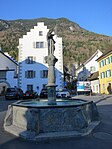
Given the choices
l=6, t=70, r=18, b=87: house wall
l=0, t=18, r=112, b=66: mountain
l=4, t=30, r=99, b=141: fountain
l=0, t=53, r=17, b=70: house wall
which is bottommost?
l=4, t=30, r=99, b=141: fountain

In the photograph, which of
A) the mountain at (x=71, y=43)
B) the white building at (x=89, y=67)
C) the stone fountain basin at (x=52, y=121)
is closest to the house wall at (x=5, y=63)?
the white building at (x=89, y=67)

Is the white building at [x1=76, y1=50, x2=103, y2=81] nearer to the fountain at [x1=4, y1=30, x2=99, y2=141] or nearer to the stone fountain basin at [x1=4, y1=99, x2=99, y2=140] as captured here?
the fountain at [x1=4, y1=30, x2=99, y2=141]

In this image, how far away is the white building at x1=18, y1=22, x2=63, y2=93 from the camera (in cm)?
4312

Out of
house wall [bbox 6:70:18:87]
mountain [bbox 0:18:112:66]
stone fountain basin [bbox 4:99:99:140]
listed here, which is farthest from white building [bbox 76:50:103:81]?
stone fountain basin [bbox 4:99:99:140]

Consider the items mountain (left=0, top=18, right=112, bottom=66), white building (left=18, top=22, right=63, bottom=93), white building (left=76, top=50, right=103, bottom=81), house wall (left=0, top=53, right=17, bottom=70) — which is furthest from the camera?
mountain (left=0, top=18, right=112, bottom=66)

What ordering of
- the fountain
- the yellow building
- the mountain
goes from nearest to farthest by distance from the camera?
1. the fountain
2. the yellow building
3. the mountain

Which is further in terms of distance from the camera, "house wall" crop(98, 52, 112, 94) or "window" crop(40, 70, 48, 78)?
"house wall" crop(98, 52, 112, 94)

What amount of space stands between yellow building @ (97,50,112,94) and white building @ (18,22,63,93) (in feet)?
33.6

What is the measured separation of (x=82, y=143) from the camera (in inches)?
278

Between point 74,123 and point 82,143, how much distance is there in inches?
49.3

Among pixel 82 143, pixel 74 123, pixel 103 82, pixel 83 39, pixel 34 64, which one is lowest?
pixel 82 143

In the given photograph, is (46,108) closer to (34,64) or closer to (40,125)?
(40,125)

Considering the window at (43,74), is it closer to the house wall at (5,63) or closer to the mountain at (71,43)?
the house wall at (5,63)

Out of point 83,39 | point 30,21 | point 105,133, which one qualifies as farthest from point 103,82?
point 30,21
